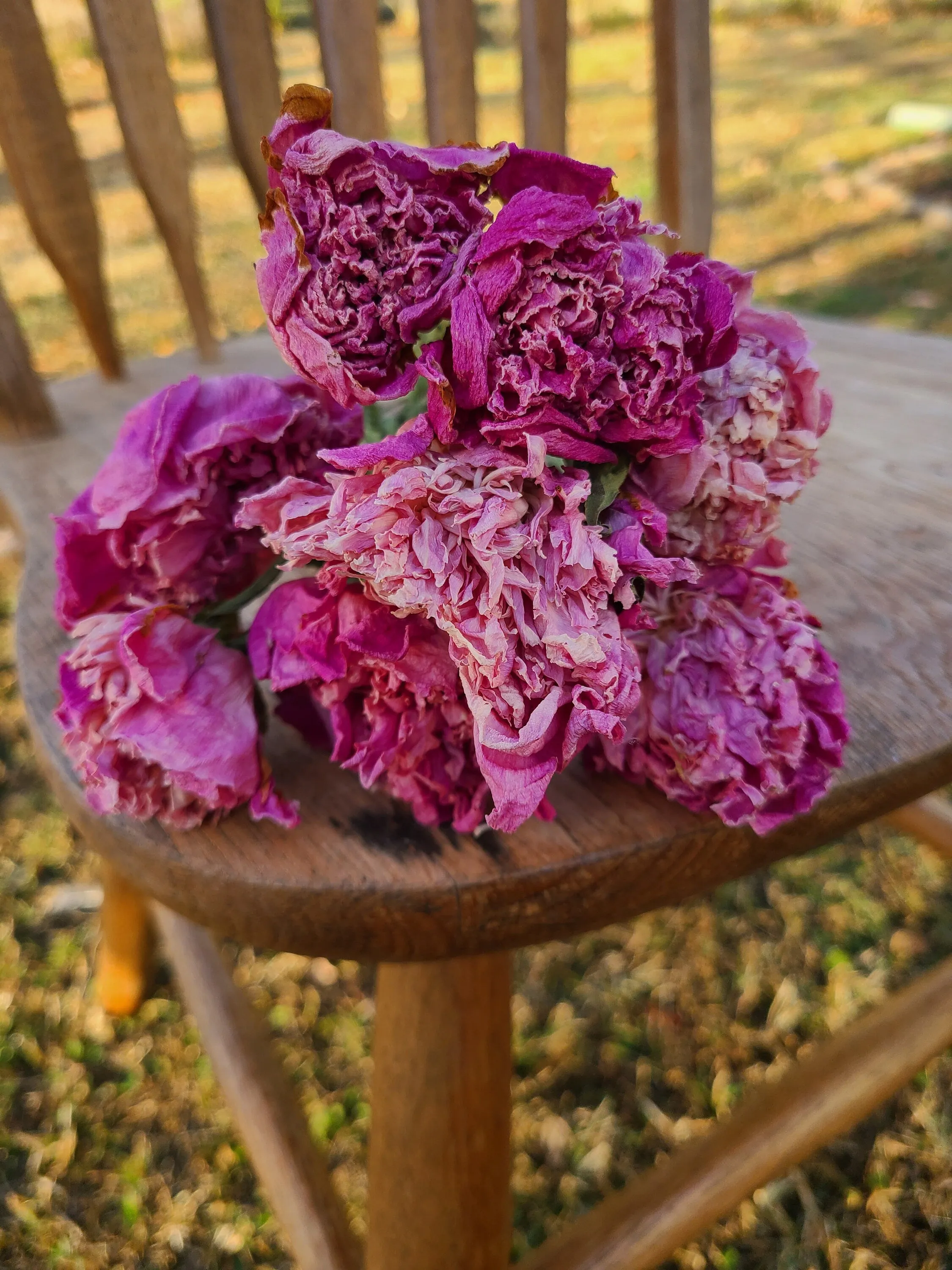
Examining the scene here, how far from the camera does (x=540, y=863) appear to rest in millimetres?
422

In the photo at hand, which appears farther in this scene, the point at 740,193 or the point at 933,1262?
the point at 740,193

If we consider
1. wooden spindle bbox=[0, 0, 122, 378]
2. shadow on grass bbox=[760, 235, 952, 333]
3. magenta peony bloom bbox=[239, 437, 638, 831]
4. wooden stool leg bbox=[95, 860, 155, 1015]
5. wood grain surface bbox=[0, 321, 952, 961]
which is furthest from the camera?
shadow on grass bbox=[760, 235, 952, 333]

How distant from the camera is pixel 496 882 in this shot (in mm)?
418

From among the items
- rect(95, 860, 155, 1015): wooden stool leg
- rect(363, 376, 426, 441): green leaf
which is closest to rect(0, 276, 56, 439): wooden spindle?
rect(95, 860, 155, 1015): wooden stool leg

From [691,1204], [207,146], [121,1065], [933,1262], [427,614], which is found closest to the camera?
[427,614]

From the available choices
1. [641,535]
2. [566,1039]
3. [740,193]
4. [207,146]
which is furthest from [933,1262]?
[207,146]

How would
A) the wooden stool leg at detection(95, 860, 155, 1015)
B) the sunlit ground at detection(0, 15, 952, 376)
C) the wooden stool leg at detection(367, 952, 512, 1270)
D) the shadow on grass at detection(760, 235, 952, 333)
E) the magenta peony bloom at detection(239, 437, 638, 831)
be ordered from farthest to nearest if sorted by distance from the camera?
1. the sunlit ground at detection(0, 15, 952, 376)
2. the shadow on grass at detection(760, 235, 952, 333)
3. the wooden stool leg at detection(95, 860, 155, 1015)
4. the wooden stool leg at detection(367, 952, 512, 1270)
5. the magenta peony bloom at detection(239, 437, 638, 831)

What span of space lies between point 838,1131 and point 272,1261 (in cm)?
56

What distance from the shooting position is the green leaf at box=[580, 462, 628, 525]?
357 mm

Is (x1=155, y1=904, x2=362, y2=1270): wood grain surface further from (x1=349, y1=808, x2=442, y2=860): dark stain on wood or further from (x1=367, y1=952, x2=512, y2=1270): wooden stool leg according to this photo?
(x1=349, y1=808, x2=442, y2=860): dark stain on wood

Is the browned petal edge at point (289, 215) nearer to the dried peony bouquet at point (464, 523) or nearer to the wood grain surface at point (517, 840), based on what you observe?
the dried peony bouquet at point (464, 523)

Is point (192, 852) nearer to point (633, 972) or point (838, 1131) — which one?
point (838, 1131)

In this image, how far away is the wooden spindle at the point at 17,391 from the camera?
89 centimetres

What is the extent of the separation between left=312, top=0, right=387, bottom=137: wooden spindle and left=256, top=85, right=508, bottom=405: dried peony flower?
26.0 inches
